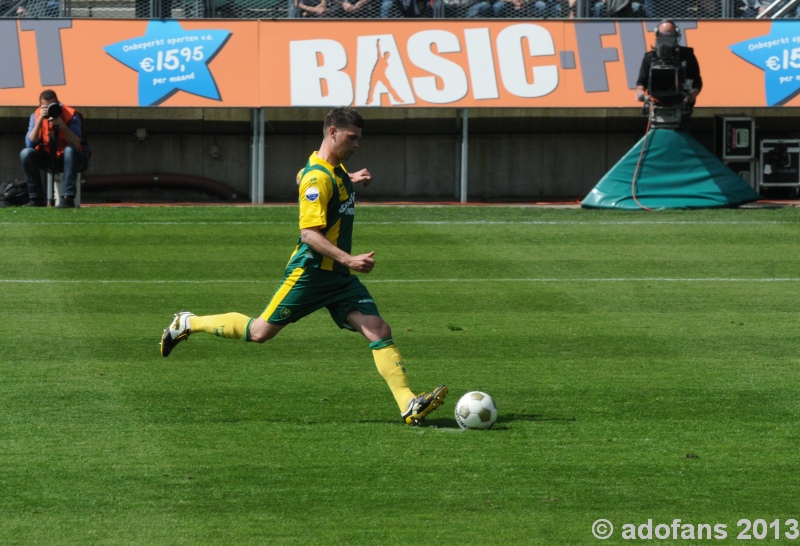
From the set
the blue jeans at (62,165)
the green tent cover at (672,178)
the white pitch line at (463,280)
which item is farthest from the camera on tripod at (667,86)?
the blue jeans at (62,165)

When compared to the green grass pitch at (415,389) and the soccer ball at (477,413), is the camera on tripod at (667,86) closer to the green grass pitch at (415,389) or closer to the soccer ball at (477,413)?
the green grass pitch at (415,389)

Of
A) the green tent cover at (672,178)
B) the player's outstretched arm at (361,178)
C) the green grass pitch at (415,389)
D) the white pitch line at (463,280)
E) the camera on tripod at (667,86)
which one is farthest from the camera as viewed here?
the green tent cover at (672,178)

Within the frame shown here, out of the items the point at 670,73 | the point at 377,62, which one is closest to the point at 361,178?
the point at 670,73

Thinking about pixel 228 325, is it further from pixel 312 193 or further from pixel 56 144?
pixel 56 144

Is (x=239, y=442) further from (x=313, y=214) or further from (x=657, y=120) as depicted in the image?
(x=657, y=120)

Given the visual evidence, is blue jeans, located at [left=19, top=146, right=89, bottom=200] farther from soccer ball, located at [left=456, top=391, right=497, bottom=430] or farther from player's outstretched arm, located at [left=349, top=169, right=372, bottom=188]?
soccer ball, located at [left=456, top=391, right=497, bottom=430]

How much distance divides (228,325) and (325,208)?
3.86 feet

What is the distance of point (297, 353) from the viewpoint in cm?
1000

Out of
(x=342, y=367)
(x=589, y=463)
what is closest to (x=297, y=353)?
(x=342, y=367)

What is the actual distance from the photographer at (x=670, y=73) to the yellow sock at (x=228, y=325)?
1114cm

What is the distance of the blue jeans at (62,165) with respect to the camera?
18.3 metres

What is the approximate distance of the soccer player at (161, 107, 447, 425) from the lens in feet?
24.7

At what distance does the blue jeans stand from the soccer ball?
12089 mm

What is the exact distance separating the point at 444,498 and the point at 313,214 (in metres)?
2.14
